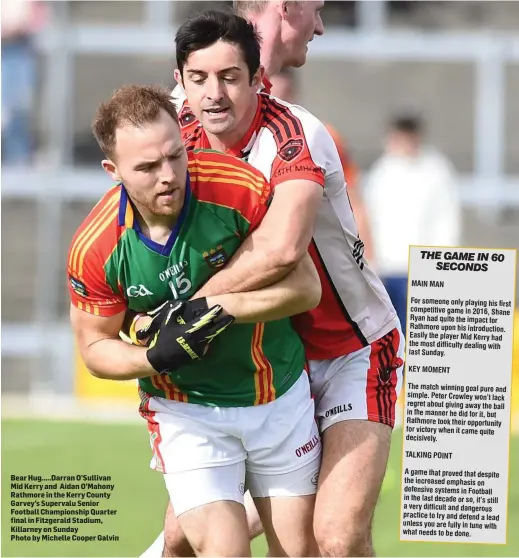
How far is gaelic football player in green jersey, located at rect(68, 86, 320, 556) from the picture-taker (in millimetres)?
4023

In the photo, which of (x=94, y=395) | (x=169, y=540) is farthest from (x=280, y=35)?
(x=94, y=395)

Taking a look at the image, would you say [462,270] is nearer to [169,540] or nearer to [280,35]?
[280,35]

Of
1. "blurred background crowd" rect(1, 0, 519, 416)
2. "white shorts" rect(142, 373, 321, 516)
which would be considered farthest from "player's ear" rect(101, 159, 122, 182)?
"blurred background crowd" rect(1, 0, 519, 416)

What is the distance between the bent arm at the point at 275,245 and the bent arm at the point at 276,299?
0.09 feet

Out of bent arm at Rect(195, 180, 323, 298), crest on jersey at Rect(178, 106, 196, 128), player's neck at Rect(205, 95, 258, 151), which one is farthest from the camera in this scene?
crest on jersey at Rect(178, 106, 196, 128)

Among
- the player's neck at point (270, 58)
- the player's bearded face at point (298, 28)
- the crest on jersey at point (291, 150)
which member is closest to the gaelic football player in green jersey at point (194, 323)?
the crest on jersey at point (291, 150)

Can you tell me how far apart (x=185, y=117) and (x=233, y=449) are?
118 centimetres

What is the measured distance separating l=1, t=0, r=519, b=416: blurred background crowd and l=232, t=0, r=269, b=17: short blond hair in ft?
13.2

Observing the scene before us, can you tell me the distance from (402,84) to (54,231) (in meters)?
4.76

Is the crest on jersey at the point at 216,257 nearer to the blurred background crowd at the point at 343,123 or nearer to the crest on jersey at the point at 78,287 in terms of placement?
the crest on jersey at the point at 78,287

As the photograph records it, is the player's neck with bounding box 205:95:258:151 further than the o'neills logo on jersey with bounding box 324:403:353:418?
No

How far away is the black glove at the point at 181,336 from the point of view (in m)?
4.01

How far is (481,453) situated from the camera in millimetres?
4801

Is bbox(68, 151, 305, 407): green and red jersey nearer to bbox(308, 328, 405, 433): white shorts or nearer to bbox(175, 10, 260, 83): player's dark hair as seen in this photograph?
bbox(175, 10, 260, 83): player's dark hair
